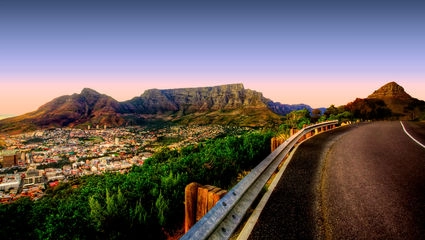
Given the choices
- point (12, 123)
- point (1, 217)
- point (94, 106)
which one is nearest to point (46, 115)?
point (12, 123)

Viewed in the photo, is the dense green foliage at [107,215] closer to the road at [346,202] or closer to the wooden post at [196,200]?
the wooden post at [196,200]

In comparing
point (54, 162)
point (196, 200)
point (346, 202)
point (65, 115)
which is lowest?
point (54, 162)

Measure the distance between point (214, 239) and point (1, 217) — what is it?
11.3 feet

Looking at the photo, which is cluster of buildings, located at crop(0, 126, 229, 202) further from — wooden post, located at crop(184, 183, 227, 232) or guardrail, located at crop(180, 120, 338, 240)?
guardrail, located at crop(180, 120, 338, 240)

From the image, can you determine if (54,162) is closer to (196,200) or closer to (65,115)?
(196,200)

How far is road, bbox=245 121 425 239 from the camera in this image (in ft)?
9.11

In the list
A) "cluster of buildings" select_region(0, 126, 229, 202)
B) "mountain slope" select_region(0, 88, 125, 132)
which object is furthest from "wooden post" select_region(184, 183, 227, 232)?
"mountain slope" select_region(0, 88, 125, 132)

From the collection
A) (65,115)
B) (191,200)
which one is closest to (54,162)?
(191,200)

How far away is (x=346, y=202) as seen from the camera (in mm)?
3791

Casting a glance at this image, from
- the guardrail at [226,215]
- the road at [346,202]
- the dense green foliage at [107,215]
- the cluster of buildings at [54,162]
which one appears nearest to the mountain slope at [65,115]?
the cluster of buildings at [54,162]

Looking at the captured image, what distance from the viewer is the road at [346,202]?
9.11 ft

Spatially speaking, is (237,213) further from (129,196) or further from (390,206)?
(390,206)

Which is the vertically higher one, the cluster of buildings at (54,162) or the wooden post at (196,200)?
the wooden post at (196,200)

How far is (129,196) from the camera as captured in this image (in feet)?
13.9
